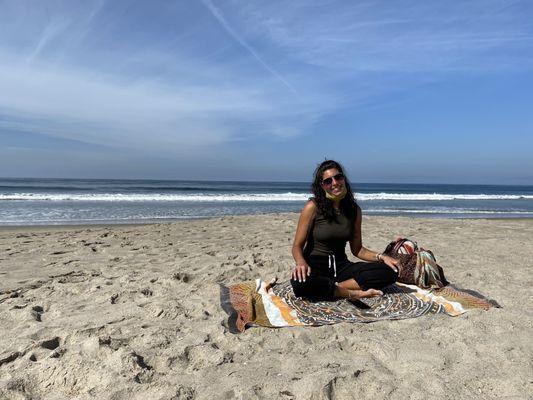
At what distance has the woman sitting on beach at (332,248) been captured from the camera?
Answer: 3959mm

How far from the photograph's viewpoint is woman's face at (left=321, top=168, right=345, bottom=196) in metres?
3.96

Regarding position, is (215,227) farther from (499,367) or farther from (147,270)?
(499,367)

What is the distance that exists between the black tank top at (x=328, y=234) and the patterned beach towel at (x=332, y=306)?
1.65 ft

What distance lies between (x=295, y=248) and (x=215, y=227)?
255 inches

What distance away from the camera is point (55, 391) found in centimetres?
250

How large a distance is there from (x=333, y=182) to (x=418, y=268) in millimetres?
1476

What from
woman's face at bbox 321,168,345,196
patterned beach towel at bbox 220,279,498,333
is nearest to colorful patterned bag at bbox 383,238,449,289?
patterned beach towel at bbox 220,279,498,333

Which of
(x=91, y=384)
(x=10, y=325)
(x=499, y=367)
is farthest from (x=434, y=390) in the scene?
(x=10, y=325)

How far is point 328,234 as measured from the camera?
4102 mm

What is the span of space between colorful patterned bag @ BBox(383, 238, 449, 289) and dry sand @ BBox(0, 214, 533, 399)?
0.66 metres

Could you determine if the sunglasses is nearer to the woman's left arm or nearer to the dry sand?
the woman's left arm

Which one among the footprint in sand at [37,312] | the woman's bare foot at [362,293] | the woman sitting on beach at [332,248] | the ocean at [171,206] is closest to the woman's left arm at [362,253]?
the woman sitting on beach at [332,248]

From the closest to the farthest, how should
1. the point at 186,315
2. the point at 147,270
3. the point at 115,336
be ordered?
the point at 115,336, the point at 186,315, the point at 147,270

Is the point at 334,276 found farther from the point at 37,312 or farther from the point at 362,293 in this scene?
the point at 37,312
